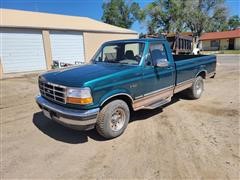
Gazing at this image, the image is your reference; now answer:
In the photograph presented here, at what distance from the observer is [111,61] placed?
4.82 metres

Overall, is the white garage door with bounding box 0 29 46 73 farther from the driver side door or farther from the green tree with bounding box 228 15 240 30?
the green tree with bounding box 228 15 240 30

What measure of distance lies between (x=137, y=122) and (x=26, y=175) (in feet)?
8.78

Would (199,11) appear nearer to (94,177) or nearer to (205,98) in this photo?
(205,98)

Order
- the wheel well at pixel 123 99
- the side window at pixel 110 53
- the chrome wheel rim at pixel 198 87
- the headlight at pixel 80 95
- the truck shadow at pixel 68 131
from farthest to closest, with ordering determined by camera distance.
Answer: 1. the chrome wheel rim at pixel 198 87
2. the side window at pixel 110 53
3. the truck shadow at pixel 68 131
4. the wheel well at pixel 123 99
5. the headlight at pixel 80 95

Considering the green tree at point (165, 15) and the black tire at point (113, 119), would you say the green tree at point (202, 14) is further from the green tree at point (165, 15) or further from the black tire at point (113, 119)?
the black tire at point (113, 119)

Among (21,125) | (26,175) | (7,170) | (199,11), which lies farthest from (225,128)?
(199,11)

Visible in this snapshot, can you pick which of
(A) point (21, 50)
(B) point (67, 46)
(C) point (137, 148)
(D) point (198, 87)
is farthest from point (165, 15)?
(C) point (137, 148)

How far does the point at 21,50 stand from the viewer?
Answer: 14.1 m

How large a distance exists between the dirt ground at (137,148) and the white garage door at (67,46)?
1117cm

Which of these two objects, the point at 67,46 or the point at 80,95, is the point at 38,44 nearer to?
the point at 67,46

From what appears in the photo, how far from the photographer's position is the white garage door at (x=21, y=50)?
1346 cm

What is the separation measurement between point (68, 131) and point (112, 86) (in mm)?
1663

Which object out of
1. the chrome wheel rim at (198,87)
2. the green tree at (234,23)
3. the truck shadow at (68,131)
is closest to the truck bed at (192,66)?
the chrome wheel rim at (198,87)

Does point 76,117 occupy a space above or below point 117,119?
above
